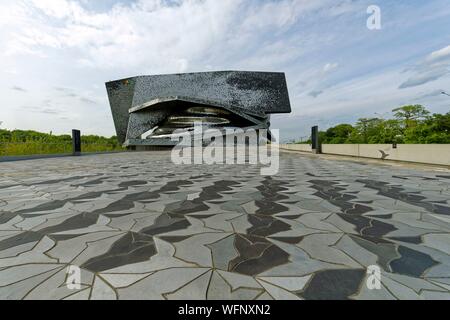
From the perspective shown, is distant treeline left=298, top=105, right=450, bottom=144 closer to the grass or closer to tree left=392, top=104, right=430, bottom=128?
tree left=392, top=104, right=430, bottom=128

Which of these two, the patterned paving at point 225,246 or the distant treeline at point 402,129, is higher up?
the distant treeline at point 402,129

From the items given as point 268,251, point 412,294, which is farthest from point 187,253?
point 412,294

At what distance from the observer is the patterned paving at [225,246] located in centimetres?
171

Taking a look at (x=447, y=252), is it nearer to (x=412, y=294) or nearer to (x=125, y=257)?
(x=412, y=294)

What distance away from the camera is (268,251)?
7.55 ft

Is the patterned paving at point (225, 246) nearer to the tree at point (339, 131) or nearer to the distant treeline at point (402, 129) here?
the distant treeline at point (402, 129)

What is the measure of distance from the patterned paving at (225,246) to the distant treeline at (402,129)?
1929 centimetres

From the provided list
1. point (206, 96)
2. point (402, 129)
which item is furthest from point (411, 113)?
point (206, 96)

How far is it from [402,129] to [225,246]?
4708 cm

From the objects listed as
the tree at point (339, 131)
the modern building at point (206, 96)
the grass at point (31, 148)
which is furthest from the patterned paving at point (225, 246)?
the tree at point (339, 131)

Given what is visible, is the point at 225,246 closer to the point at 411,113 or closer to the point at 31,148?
the point at 31,148

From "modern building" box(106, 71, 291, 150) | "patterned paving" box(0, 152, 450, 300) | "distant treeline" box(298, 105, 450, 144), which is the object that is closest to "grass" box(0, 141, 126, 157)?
"modern building" box(106, 71, 291, 150)
